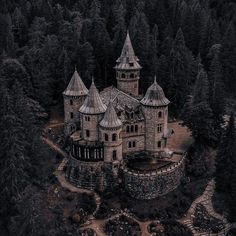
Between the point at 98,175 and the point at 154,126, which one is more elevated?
the point at 154,126

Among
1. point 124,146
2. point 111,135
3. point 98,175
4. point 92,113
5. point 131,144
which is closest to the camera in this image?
point 111,135

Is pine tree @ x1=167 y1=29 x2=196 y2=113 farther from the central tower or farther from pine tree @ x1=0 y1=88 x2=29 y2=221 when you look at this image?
pine tree @ x1=0 y1=88 x2=29 y2=221

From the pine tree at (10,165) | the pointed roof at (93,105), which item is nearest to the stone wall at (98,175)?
the pointed roof at (93,105)

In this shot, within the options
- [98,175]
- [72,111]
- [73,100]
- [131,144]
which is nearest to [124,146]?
[131,144]

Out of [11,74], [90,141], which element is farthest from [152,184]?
[11,74]

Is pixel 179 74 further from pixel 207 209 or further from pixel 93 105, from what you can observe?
pixel 207 209

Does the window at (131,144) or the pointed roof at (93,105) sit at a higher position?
the pointed roof at (93,105)

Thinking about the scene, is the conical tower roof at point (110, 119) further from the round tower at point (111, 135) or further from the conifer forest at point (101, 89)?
the conifer forest at point (101, 89)
